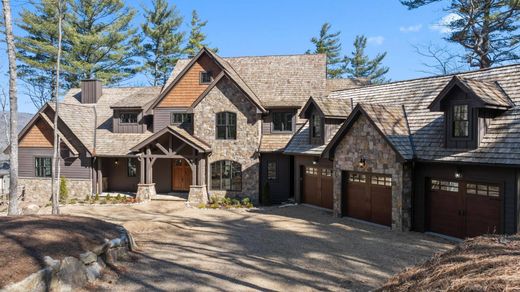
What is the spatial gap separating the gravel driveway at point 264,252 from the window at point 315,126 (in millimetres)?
4123

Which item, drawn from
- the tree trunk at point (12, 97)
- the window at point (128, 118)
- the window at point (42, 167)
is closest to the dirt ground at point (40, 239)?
the tree trunk at point (12, 97)

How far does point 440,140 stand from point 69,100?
2633 cm

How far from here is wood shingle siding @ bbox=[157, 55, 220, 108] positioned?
23.7 m

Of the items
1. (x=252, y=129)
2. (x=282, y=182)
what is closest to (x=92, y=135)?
(x=252, y=129)

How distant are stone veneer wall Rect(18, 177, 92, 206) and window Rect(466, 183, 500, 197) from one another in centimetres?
2100

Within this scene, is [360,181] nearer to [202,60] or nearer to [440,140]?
[440,140]

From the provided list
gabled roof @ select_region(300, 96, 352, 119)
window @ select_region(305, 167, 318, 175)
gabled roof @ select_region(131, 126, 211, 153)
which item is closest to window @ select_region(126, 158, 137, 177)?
gabled roof @ select_region(131, 126, 211, 153)

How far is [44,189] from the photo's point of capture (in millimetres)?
23984

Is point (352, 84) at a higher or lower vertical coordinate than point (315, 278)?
higher

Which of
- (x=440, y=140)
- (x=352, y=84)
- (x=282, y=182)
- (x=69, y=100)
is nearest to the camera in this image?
(x=440, y=140)

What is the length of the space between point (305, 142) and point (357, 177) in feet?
14.2

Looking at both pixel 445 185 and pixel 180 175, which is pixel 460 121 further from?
pixel 180 175

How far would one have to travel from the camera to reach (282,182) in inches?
867

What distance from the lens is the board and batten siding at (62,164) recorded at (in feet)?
77.8
